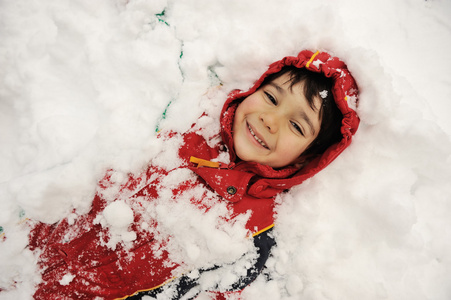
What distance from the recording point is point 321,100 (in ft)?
4.29

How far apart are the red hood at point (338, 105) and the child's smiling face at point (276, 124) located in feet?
0.19

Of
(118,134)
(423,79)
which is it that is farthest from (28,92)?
(423,79)

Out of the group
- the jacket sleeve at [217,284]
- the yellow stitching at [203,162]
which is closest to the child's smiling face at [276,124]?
the yellow stitching at [203,162]

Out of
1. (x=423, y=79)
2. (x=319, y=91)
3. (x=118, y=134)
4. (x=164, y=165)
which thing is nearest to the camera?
(x=319, y=91)

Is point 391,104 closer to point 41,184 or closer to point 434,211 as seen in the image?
point 434,211

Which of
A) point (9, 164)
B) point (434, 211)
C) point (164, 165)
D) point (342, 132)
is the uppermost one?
point (342, 132)

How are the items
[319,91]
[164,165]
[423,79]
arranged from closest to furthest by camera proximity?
[319,91] < [164,165] < [423,79]

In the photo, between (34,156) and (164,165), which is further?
(34,156)

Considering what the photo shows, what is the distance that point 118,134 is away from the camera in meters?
1.59

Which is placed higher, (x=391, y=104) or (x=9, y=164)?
(x=391, y=104)

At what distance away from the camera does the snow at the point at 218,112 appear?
1.46 metres

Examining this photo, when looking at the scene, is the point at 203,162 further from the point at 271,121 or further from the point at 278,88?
the point at 278,88

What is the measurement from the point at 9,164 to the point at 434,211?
245cm

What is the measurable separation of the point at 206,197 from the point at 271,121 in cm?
48
